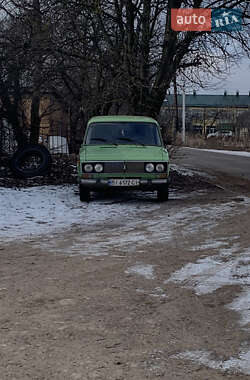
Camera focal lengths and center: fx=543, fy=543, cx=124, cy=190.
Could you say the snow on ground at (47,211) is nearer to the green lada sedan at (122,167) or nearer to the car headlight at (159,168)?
the green lada sedan at (122,167)

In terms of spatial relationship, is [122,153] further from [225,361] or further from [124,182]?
[225,361]

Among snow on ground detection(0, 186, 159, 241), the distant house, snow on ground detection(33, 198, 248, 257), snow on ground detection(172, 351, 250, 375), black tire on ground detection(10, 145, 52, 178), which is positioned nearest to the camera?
snow on ground detection(172, 351, 250, 375)

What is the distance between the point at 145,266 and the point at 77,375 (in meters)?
2.74

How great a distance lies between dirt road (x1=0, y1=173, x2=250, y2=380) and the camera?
3.38m

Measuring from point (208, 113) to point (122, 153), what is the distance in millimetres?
69500

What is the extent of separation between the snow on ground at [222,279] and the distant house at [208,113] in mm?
10324

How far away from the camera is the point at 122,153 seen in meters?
10.8

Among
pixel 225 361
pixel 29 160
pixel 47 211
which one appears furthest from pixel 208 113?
pixel 225 361

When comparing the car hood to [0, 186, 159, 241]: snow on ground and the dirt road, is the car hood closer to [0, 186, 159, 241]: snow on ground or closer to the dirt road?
[0, 186, 159, 241]: snow on ground

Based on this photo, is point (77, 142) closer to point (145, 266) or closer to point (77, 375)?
point (145, 266)

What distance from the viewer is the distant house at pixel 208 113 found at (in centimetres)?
1695

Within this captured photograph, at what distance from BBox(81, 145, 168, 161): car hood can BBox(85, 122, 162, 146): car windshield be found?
0.23 m

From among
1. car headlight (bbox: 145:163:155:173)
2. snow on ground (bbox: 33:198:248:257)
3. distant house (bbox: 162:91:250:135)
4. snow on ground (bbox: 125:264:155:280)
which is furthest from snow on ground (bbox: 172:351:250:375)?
distant house (bbox: 162:91:250:135)

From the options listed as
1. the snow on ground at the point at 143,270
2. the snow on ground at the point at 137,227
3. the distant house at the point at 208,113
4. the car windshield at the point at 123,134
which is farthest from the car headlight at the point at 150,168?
the distant house at the point at 208,113
